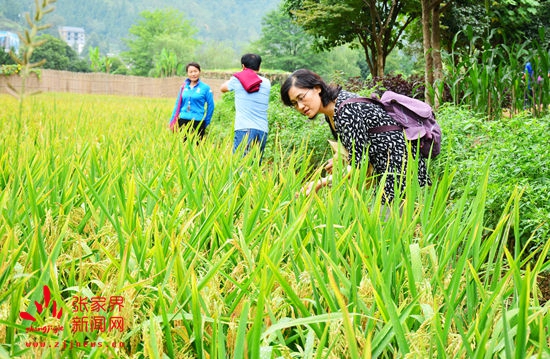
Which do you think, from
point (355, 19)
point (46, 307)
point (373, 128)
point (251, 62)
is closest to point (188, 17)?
point (355, 19)

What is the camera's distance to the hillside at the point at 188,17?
15438 centimetres

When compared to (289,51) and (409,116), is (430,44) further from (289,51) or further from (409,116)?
(289,51)

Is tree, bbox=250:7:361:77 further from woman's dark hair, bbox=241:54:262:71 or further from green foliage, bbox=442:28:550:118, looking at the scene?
woman's dark hair, bbox=241:54:262:71

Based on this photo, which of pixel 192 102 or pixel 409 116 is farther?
pixel 192 102

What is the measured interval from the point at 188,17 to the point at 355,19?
150462 mm

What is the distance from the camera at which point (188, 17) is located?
6280 inches

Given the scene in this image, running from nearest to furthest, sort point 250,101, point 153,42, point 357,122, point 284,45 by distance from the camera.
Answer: point 357,122 → point 250,101 → point 284,45 → point 153,42

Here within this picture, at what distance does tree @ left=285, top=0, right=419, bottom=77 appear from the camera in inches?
574

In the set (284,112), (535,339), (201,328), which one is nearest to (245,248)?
(201,328)

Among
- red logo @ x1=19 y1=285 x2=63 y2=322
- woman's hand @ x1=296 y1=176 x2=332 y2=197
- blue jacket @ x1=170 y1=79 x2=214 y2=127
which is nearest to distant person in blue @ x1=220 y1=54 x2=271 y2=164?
blue jacket @ x1=170 y1=79 x2=214 y2=127

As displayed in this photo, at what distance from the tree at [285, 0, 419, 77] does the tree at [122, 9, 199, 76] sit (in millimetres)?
53222

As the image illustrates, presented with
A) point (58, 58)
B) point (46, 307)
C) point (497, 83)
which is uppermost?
point (58, 58)

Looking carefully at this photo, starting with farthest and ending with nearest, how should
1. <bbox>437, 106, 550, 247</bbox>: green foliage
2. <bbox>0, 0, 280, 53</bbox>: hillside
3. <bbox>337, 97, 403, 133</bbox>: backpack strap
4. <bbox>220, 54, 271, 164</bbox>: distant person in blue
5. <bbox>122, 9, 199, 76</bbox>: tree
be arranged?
1. <bbox>0, 0, 280, 53</bbox>: hillside
2. <bbox>122, 9, 199, 76</bbox>: tree
3. <bbox>220, 54, 271, 164</bbox>: distant person in blue
4. <bbox>337, 97, 403, 133</bbox>: backpack strap
5. <bbox>437, 106, 550, 247</bbox>: green foliage

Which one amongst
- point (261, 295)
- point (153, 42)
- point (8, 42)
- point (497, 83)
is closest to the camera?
point (261, 295)
